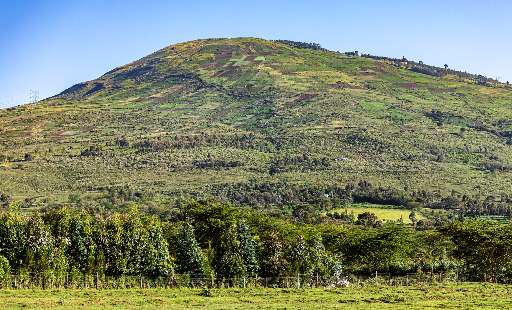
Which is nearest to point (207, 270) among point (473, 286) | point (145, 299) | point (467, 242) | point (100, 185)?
point (145, 299)

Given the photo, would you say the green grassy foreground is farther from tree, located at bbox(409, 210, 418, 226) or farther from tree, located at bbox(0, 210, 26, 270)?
tree, located at bbox(409, 210, 418, 226)

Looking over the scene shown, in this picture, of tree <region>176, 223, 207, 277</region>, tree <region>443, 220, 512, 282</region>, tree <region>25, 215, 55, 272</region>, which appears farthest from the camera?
tree <region>443, 220, 512, 282</region>

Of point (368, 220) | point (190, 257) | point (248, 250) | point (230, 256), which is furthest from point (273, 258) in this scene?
point (368, 220)

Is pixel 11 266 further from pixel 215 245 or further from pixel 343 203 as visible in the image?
pixel 343 203

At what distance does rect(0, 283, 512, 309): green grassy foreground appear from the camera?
49.4 meters

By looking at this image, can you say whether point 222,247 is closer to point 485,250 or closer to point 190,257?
point 190,257

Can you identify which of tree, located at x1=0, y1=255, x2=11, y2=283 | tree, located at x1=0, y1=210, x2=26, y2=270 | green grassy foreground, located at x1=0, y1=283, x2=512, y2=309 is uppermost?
tree, located at x1=0, y1=210, x2=26, y2=270

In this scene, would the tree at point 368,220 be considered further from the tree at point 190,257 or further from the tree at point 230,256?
the tree at point 190,257

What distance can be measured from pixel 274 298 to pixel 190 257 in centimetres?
2367

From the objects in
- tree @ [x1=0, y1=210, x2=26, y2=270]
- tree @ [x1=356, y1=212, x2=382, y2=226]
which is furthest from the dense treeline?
tree @ [x1=356, y1=212, x2=382, y2=226]

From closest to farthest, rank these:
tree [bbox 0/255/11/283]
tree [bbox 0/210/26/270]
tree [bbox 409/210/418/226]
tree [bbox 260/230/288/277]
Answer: tree [bbox 0/255/11/283] → tree [bbox 0/210/26/270] → tree [bbox 260/230/288/277] → tree [bbox 409/210/418/226]

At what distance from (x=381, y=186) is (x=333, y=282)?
113 meters

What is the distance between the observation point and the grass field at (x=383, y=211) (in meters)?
156

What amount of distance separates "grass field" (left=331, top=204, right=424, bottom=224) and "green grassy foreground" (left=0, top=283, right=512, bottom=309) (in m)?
91.4
